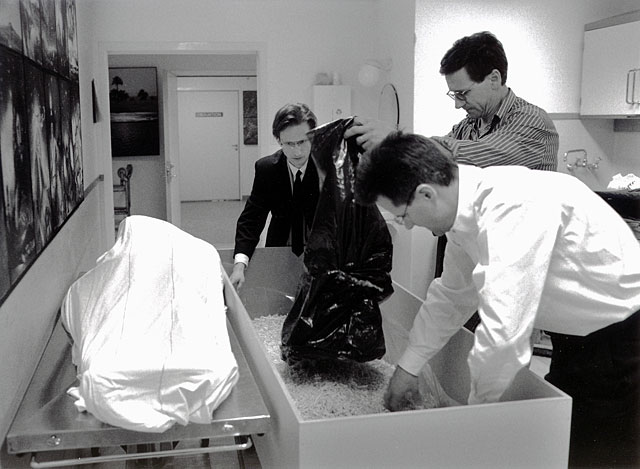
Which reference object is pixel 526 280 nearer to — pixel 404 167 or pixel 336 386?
pixel 404 167

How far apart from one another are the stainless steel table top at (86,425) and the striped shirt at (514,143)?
3.93 feet

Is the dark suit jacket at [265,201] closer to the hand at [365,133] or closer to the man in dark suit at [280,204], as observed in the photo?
the man in dark suit at [280,204]

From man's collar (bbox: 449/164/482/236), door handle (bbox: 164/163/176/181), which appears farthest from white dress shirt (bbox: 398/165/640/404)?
door handle (bbox: 164/163/176/181)

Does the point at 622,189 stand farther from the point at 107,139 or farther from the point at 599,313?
the point at 107,139

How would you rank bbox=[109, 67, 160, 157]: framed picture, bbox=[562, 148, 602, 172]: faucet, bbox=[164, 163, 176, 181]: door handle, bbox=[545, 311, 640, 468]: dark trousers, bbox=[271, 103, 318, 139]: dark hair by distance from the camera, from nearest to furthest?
bbox=[545, 311, 640, 468]: dark trousers < bbox=[271, 103, 318, 139]: dark hair < bbox=[562, 148, 602, 172]: faucet < bbox=[164, 163, 176, 181]: door handle < bbox=[109, 67, 160, 157]: framed picture

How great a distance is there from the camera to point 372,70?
5.20 meters

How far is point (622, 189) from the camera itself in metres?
4.24

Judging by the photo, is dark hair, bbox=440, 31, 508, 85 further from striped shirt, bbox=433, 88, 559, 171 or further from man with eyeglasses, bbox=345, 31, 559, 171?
striped shirt, bbox=433, 88, 559, 171

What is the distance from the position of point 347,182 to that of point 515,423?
0.94 meters

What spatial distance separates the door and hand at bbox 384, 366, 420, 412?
1033 cm

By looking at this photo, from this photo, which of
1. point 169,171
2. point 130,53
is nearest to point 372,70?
point 130,53

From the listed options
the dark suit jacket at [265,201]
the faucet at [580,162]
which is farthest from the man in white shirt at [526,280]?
the faucet at [580,162]

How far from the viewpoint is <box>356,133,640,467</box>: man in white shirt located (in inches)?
53.8

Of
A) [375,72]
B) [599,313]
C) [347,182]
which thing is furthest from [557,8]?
[599,313]
